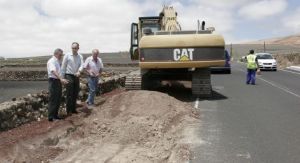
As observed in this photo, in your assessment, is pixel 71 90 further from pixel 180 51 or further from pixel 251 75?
pixel 251 75

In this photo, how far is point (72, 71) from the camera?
13.1 meters

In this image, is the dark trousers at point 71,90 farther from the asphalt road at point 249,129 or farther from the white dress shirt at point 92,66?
the asphalt road at point 249,129

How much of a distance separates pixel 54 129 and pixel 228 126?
4050mm

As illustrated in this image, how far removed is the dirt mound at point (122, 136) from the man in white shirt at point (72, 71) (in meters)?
0.56

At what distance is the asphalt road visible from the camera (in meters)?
9.12

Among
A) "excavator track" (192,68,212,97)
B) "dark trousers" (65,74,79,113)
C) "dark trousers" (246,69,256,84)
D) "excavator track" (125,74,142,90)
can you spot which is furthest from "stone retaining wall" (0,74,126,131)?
"dark trousers" (246,69,256,84)

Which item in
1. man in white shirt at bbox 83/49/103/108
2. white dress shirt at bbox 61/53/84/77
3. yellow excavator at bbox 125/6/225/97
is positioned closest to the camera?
white dress shirt at bbox 61/53/84/77

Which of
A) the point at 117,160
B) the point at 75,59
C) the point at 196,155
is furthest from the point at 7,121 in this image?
the point at 196,155

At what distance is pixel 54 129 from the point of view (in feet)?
36.7

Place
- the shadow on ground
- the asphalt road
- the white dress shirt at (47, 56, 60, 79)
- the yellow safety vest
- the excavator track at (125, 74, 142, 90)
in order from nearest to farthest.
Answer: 1. the asphalt road
2. the white dress shirt at (47, 56, 60, 79)
3. the excavator track at (125, 74, 142, 90)
4. the shadow on ground
5. the yellow safety vest

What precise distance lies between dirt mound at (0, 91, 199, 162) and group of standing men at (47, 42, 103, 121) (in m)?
0.54

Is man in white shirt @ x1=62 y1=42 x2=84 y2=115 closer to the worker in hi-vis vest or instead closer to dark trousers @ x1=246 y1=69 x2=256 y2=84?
the worker in hi-vis vest

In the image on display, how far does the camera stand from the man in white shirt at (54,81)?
1216 cm

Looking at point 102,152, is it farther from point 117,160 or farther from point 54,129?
point 54,129
